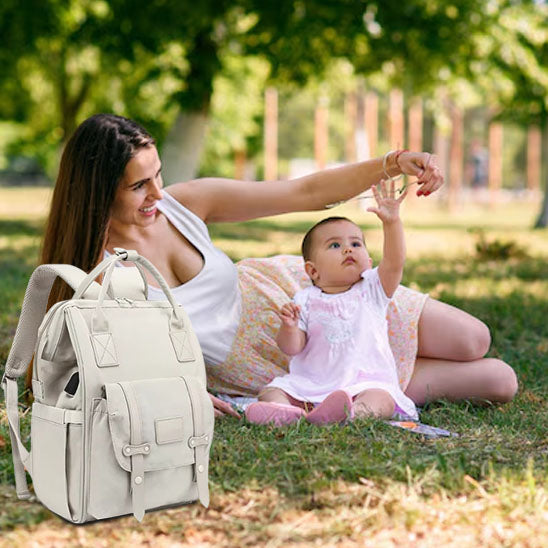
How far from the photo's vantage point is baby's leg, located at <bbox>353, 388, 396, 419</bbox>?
3021 mm

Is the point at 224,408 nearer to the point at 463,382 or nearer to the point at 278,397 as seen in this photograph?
the point at 278,397

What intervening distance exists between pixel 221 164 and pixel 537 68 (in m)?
23.8

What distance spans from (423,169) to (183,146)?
8532 millimetres

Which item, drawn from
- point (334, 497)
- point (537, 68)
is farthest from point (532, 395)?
point (537, 68)

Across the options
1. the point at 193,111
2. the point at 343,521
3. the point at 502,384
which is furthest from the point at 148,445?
the point at 193,111

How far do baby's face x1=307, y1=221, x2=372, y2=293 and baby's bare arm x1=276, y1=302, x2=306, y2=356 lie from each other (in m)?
0.22

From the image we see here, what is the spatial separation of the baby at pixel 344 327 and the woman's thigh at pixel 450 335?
23cm

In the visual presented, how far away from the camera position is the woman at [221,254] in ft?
10.1

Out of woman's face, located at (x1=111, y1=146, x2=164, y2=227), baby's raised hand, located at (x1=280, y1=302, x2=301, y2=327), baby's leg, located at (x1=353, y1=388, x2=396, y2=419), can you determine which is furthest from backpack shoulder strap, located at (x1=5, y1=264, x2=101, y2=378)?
baby's leg, located at (x1=353, y1=388, x2=396, y2=419)

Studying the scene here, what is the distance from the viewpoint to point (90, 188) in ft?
10.1

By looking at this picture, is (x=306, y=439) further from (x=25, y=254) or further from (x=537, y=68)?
(x=537, y=68)

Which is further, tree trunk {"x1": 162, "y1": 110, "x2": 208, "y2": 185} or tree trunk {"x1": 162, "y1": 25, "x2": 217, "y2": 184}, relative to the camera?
tree trunk {"x1": 162, "y1": 110, "x2": 208, "y2": 185}

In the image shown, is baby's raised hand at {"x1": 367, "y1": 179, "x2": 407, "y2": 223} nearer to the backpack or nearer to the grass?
the grass

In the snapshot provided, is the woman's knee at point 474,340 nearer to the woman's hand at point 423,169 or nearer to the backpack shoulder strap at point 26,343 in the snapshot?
the woman's hand at point 423,169
